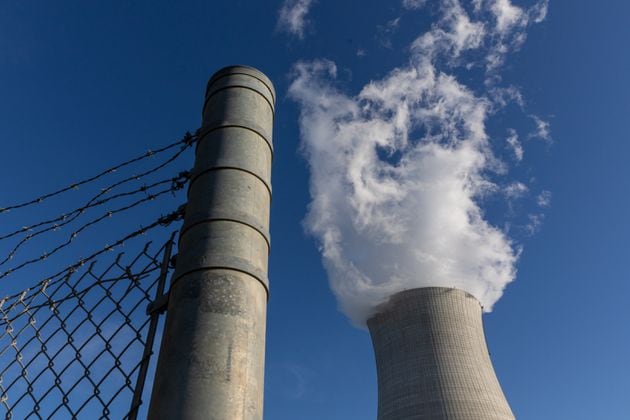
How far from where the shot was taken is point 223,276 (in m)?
1.15

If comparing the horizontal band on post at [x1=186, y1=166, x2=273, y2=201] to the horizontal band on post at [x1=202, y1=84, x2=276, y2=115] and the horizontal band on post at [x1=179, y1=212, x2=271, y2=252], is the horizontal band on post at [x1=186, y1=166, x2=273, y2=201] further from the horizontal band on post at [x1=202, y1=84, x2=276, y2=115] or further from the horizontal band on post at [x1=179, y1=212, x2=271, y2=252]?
the horizontal band on post at [x1=202, y1=84, x2=276, y2=115]

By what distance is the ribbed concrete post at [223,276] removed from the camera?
102cm

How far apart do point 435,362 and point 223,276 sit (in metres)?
19.1

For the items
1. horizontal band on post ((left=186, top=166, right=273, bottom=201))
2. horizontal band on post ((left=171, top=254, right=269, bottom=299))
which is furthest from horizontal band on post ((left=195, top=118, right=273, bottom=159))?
horizontal band on post ((left=171, top=254, right=269, bottom=299))

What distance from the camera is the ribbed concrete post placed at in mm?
1020

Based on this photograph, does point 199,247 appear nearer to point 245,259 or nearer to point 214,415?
point 245,259

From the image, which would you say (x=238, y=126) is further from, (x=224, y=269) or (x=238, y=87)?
(x=224, y=269)

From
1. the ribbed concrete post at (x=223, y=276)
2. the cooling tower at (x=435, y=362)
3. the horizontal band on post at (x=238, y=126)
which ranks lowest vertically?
the ribbed concrete post at (x=223, y=276)

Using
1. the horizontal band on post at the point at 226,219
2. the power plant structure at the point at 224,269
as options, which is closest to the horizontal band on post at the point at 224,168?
the power plant structure at the point at 224,269

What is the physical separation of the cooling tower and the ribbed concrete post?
61.7ft

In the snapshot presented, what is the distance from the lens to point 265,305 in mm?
1220

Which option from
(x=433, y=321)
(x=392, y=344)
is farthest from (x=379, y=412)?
(x=433, y=321)

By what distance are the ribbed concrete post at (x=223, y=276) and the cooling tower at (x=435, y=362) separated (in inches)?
740

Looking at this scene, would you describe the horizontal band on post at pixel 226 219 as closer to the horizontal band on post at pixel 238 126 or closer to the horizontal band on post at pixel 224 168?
the horizontal band on post at pixel 224 168
